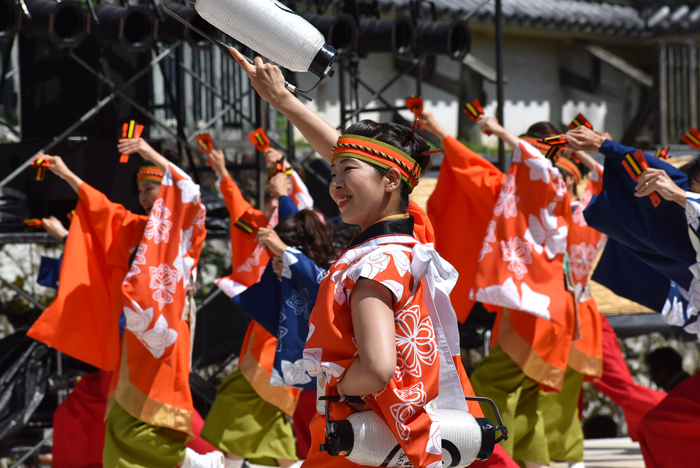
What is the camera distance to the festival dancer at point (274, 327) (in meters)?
3.59

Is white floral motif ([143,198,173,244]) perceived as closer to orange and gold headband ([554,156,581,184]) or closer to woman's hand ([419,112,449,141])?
woman's hand ([419,112,449,141])

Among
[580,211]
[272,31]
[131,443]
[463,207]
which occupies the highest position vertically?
[272,31]

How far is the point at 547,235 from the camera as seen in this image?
4008 mm

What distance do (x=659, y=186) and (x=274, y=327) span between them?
1818 millimetres

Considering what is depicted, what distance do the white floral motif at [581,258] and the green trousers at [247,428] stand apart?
5.51 feet

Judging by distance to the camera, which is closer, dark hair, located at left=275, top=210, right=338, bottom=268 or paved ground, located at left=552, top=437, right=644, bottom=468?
dark hair, located at left=275, top=210, right=338, bottom=268

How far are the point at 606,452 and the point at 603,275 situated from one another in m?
1.67

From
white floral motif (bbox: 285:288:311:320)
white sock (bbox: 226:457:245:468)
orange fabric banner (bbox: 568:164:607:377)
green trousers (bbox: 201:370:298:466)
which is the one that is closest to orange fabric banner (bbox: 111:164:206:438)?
green trousers (bbox: 201:370:298:466)

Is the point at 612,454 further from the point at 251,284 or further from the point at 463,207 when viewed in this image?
the point at 251,284

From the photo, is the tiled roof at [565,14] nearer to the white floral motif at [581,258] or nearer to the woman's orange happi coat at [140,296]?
the white floral motif at [581,258]

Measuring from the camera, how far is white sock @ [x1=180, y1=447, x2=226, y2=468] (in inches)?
153

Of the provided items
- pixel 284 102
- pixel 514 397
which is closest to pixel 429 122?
pixel 514 397

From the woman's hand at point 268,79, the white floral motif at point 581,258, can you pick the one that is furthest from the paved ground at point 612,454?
the woman's hand at point 268,79

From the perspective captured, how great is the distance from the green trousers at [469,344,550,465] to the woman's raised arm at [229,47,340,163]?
6.78 feet
